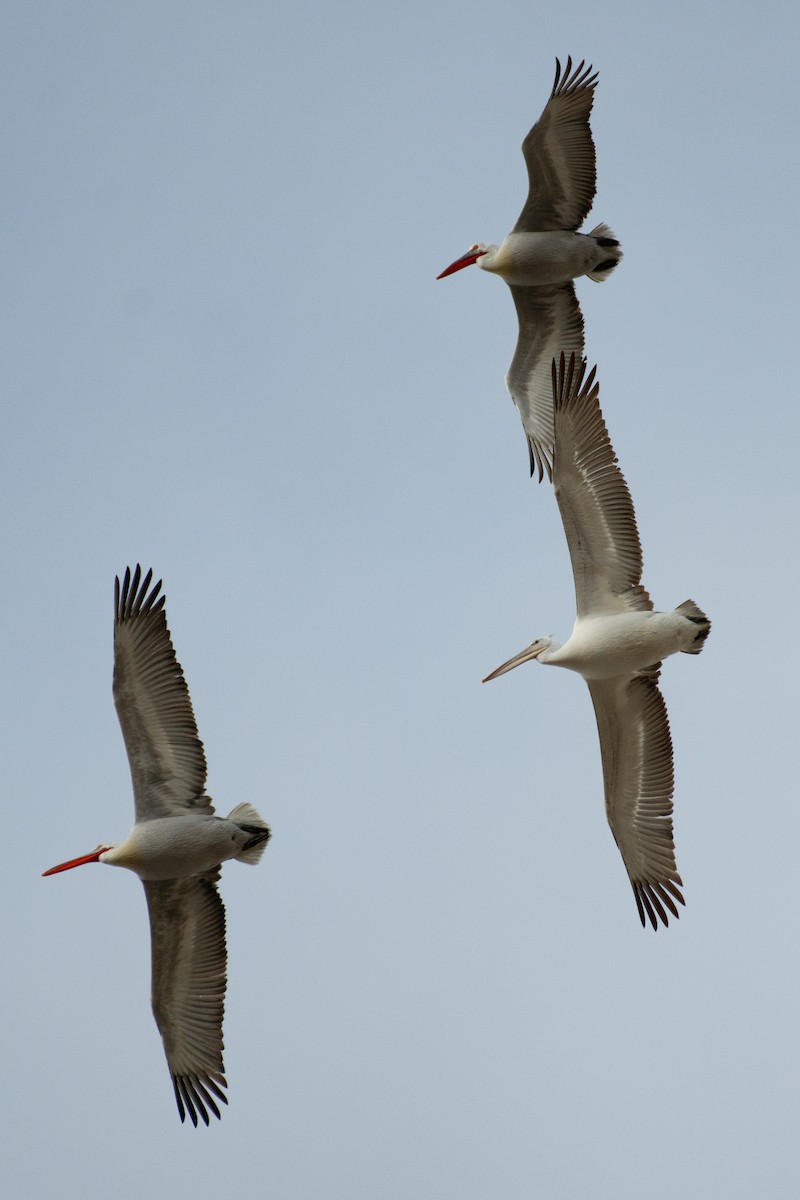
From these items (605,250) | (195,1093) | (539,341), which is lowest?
(195,1093)

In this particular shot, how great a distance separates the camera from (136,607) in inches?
427

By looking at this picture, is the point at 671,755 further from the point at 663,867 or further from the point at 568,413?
the point at 568,413

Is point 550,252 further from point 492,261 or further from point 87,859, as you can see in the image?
point 87,859

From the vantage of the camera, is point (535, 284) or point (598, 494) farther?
point (535, 284)

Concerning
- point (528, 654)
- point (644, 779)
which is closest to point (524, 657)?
point (528, 654)

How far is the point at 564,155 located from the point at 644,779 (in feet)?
17.3

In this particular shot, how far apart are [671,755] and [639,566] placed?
1395 millimetres

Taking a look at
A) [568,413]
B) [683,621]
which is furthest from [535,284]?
[683,621]

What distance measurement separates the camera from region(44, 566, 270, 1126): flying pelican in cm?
1065

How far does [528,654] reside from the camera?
11.9 meters

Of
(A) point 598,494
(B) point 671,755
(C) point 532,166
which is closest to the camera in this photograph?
(A) point 598,494

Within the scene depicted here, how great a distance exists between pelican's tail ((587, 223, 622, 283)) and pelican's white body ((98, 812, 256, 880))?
19.2 ft

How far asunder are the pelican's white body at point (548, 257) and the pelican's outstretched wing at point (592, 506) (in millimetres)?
2927

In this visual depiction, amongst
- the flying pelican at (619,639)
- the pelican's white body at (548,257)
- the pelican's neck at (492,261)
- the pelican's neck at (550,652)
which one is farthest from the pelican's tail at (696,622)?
the pelican's neck at (492,261)
